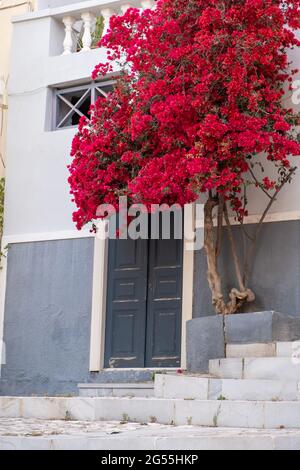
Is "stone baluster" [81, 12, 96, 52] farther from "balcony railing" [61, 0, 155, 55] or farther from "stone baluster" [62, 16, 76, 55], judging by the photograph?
"stone baluster" [62, 16, 76, 55]

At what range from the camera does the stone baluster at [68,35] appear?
12.8 m

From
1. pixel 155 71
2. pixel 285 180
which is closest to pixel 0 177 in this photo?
pixel 155 71

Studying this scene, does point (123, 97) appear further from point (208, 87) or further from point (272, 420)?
point (272, 420)

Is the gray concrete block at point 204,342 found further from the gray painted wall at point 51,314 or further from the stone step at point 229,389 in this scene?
the stone step at point 229,389

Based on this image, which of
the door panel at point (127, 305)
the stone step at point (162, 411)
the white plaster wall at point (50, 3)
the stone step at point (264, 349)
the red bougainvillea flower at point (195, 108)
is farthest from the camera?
the white plaster wall at point (50, 3)

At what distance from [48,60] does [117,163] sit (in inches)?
117

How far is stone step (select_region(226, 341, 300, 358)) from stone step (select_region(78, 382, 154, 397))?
3.33ft

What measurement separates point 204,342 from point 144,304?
1.59m

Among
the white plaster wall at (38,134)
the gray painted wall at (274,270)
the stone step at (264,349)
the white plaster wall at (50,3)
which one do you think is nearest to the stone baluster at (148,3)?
the white plaster wall at (38,134)

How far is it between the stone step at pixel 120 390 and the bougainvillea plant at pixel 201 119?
1.27m

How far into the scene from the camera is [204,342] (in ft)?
33.1

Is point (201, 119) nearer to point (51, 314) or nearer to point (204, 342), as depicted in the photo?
point (204, 342)

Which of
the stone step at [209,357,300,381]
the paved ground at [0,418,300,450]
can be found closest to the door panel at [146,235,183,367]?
the stone step at [209,357,300,381]

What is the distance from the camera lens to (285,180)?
34.5 ft
